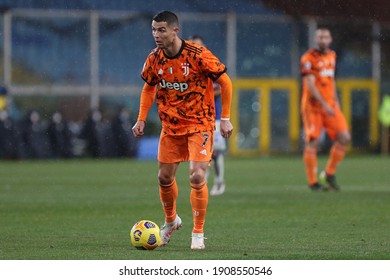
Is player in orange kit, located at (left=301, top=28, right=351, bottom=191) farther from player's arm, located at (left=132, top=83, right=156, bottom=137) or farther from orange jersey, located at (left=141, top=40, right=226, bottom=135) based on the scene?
orange jersey, located at (left=141, top=40, right=226, bottom=135)

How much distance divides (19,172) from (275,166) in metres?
6.96

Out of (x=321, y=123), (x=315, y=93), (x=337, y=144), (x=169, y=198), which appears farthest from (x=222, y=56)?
(x=169, y=198)

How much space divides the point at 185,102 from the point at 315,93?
8116 mm

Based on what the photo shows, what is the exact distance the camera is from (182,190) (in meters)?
19.8

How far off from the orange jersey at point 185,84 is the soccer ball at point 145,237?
3.17 feet

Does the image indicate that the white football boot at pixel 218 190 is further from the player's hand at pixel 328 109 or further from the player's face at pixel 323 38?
the player's face at pixel 323 38

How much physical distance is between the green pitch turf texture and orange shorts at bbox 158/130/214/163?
0.83m

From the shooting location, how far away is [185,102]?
10805mm

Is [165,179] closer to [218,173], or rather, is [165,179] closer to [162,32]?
[162,32]

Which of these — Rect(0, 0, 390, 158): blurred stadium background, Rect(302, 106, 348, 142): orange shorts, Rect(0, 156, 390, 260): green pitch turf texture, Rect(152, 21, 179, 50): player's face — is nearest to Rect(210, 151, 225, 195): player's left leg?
Rect(0, 156, 390, 260): green pitch turf texture

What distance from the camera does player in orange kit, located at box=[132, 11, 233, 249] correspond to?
10.6 m
